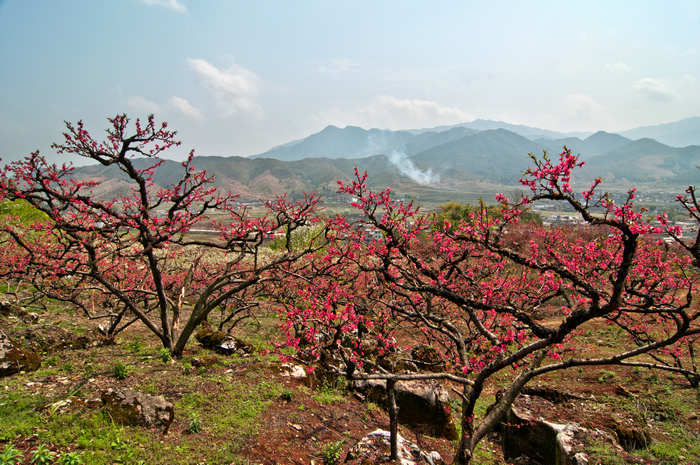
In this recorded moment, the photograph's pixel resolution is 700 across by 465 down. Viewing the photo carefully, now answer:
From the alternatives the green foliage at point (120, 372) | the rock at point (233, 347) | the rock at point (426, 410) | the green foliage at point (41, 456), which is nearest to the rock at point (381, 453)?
the rock at point (426, 410)

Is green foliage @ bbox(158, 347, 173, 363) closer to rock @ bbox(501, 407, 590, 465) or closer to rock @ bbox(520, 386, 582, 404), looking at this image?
rock @ bbox(501, 407, 590, 465)

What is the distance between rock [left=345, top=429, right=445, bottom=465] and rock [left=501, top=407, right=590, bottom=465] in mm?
2756

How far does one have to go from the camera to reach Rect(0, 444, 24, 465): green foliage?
16.4 feet

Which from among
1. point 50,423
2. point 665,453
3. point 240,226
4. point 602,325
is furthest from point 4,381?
point 602,325

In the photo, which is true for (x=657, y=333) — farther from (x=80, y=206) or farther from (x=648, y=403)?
(x=80, y=206)

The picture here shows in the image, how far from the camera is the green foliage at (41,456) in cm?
530

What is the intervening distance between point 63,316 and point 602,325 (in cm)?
3587

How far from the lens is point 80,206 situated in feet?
32.3

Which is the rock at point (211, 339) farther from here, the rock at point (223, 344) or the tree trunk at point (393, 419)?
the tree trunk at point (393, 419)

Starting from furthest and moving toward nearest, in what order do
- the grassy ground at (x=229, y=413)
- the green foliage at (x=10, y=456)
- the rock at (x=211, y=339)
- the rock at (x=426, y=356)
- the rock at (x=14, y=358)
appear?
1. the rock at (x=211, y=339)
2. the rock at (x=426, y=356)
3. the rock at (x=14, y=358)
4. the grassy ground at (x=229, y=413)
5. the green foliage at (x=10, y=456)

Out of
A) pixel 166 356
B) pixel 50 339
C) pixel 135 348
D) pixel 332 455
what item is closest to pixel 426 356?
pixel 332 455

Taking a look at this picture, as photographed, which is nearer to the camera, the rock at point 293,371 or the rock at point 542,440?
the rock at point 542,440

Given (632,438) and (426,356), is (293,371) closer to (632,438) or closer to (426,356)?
(426,356)

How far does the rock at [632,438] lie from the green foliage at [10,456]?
1494 cm
